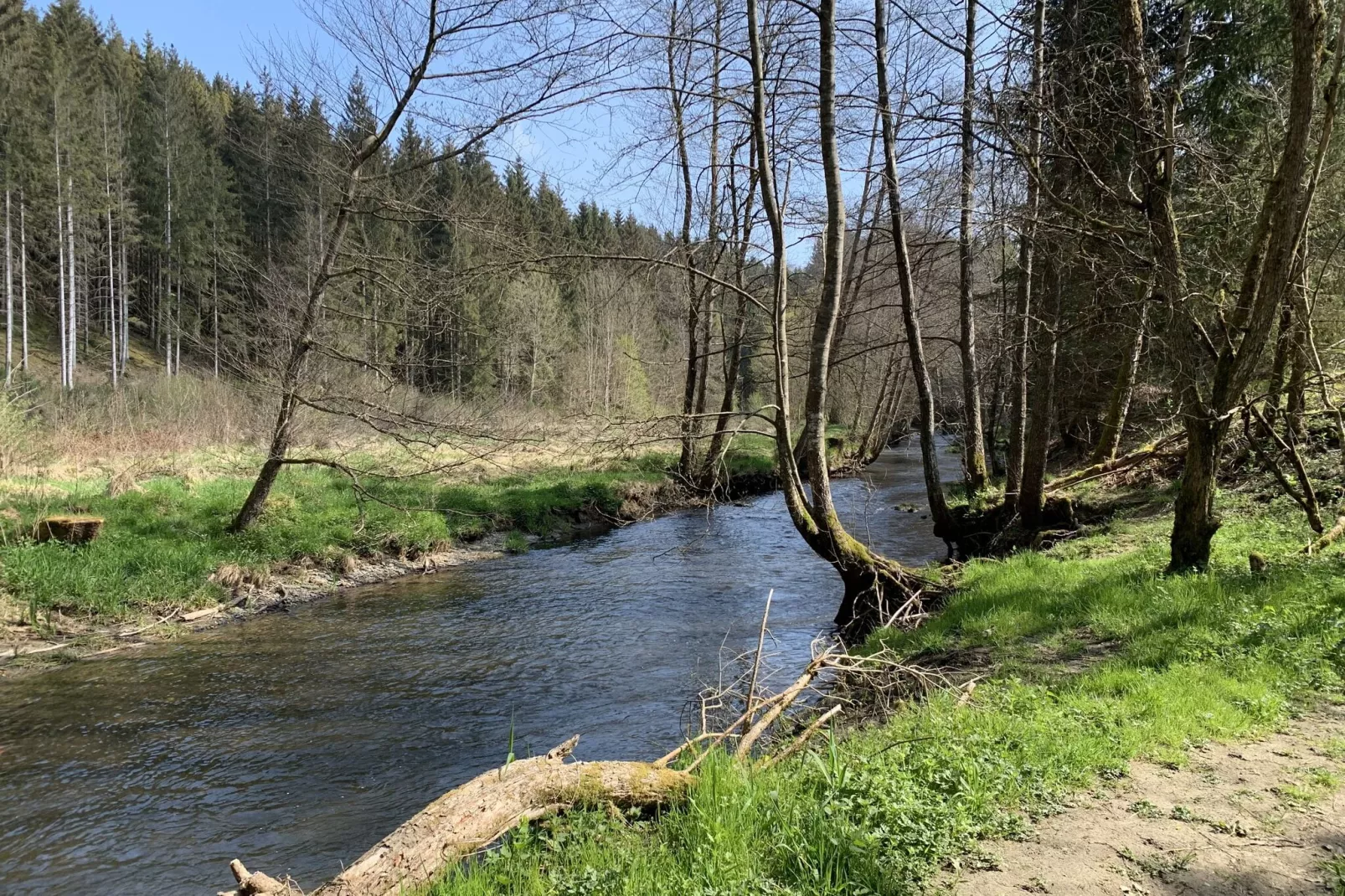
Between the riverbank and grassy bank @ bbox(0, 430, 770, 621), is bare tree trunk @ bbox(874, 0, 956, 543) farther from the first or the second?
grassy bank @ bbox(0, 430, 770, 621)

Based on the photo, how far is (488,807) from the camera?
3.85 metres

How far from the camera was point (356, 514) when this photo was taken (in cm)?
1417

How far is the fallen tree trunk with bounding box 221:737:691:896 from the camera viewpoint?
333 centimetres

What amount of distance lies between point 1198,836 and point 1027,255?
10.2m

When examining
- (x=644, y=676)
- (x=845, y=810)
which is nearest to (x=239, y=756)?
(x=644, y=676)

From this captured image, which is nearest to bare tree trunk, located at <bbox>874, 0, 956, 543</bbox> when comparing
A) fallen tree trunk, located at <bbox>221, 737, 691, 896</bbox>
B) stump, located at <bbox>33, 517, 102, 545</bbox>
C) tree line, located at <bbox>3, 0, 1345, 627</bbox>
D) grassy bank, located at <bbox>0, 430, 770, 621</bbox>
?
tree line, located at <bbox>3, 0, 1345, 627</bbox>

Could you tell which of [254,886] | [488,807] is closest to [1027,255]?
[488,807]

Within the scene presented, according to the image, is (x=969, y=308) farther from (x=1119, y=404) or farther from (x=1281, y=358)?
(x=1281, y=358)

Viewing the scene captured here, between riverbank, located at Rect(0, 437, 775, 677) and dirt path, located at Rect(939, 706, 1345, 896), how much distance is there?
8.30 meters

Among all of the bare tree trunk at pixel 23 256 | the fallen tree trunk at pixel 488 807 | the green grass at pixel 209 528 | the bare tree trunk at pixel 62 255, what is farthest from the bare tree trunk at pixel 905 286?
the bare tree trunk at pixel 23 256

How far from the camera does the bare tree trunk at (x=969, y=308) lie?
9.66 meters

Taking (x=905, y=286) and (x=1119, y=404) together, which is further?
(x=1119, y=404)

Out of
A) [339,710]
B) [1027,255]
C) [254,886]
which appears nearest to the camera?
[254,886]

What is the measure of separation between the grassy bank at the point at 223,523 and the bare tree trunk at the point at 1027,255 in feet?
21.2
